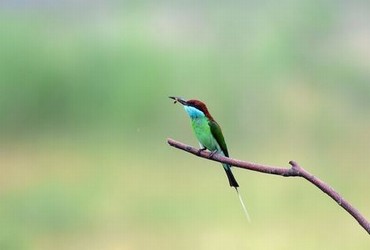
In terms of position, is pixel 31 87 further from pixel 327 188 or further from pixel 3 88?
pixel 327 188

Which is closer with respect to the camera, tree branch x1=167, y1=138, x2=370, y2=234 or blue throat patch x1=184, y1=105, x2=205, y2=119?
tree branch x1=167, y1=138, x2=370, y2=234

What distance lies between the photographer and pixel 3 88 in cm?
264

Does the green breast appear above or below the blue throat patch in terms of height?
below

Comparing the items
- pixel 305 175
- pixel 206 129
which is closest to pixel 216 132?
pixel 206 129

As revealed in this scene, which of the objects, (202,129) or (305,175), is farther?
(202,129)

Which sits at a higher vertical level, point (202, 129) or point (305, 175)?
point (202, 129)

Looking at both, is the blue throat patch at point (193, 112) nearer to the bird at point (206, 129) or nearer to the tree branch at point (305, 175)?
the bird at point (206, 129)

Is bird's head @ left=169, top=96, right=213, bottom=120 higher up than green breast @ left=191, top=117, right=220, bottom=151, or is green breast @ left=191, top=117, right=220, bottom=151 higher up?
bird's head @ left=169, top=96, right=213, bottom=120

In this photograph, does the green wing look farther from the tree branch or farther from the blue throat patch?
the tree branch

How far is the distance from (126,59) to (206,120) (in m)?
1.43

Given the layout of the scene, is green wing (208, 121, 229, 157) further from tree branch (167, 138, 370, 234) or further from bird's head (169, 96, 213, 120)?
tree branch (167, 138, 370, 234)

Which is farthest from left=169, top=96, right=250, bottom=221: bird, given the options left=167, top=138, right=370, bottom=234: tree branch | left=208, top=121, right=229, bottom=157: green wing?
left=167, top=138, right=370, bottom=234: tree branch

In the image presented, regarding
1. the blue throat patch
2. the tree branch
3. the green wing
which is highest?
the blue throat patch

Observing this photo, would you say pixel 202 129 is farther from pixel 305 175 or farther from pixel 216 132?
pixel 305 175
